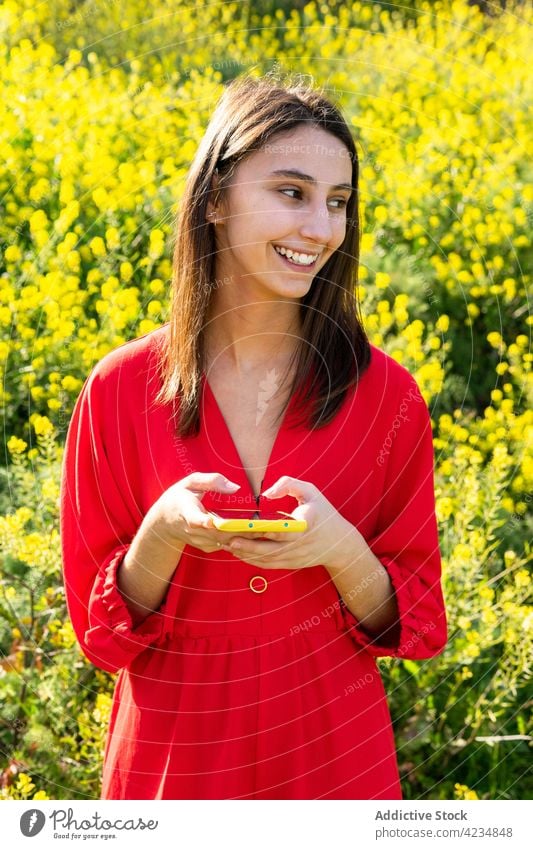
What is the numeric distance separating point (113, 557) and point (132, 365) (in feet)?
1.01

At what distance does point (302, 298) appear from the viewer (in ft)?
5.77

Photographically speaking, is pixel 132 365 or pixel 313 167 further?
pixel 132 365

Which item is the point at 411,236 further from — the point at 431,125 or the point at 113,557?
the point at 113,557

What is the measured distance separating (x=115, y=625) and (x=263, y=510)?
29 cm

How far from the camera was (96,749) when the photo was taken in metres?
2.54

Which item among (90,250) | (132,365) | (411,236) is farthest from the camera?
(411,236)

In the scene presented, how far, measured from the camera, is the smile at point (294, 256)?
5.30ft

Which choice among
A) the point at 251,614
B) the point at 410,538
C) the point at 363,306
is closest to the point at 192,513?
the point at 251,614

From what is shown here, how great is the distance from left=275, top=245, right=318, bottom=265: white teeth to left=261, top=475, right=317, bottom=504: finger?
348 mm

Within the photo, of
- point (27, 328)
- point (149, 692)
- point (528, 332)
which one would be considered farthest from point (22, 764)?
point (528, 332)

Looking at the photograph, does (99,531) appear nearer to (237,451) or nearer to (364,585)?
(237,451)

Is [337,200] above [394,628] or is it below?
above

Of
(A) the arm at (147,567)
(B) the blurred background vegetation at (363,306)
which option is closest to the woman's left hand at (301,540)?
(A) the arm at (147,567)

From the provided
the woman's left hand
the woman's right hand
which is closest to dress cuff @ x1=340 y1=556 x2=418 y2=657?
the woman's left hand
